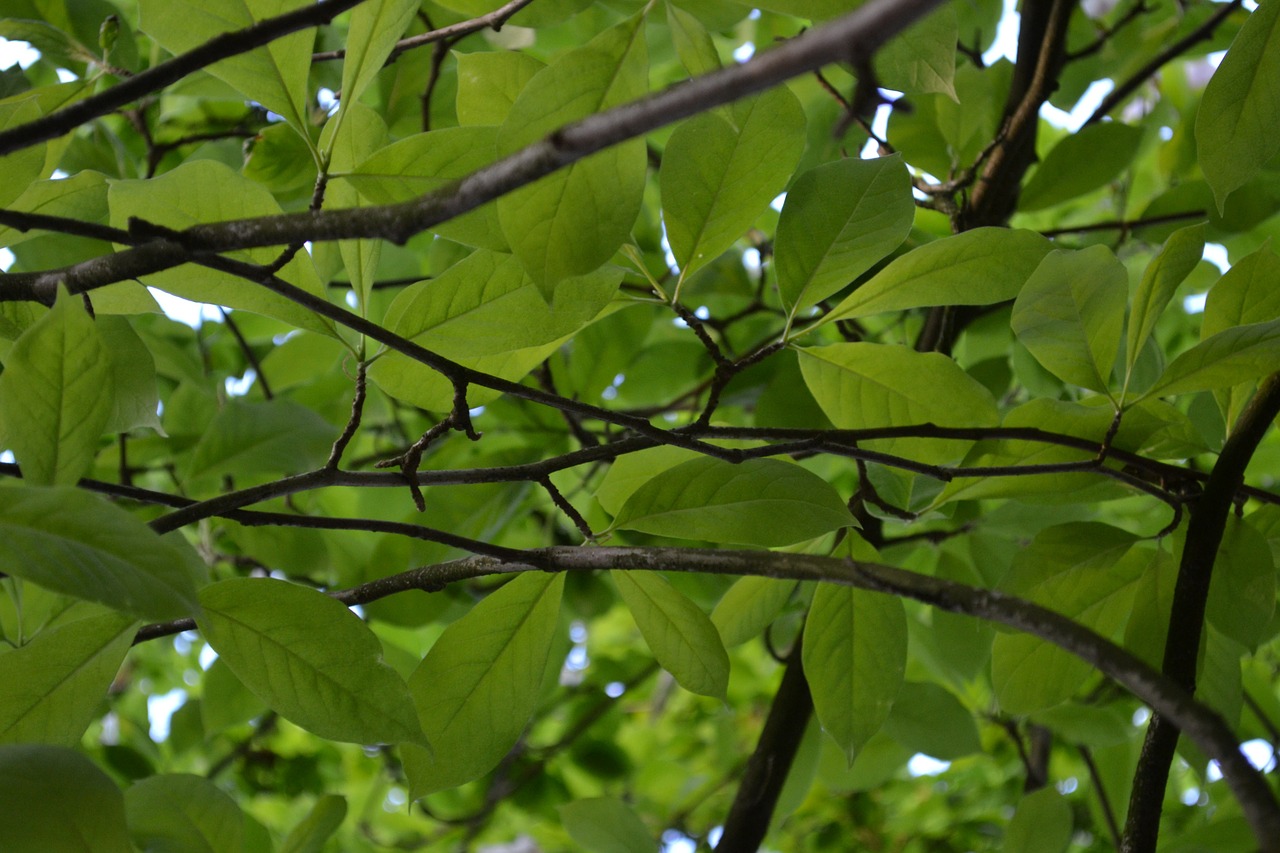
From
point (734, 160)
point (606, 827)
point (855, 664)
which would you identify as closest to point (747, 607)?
point (855, 664)

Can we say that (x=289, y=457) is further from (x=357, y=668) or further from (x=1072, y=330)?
(x=1072, y=330)

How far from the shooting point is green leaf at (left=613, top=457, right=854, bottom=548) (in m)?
0.51

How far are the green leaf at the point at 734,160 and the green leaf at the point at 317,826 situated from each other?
16.6 inches

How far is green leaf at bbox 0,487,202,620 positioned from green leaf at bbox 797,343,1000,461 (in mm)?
371

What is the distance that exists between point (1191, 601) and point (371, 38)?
52cm

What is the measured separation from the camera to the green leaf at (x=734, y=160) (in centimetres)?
52

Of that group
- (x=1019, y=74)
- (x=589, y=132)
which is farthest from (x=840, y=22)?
(x=1019, y=74)

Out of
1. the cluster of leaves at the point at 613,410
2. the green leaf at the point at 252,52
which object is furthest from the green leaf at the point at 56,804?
the green leaf at the point at 252,52

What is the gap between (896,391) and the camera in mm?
577

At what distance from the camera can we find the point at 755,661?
2.16 meters

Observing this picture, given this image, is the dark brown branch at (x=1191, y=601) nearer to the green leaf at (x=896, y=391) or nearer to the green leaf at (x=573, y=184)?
the green leaf at (x=896, y=391)

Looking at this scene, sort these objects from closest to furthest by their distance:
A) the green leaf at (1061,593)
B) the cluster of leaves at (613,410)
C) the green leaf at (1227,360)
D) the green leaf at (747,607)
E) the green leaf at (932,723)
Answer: the cluster of leaves at (613,410), the green leaf at (1227,360), the green leaf at (1061,593), the green leaf at (747,607), the green leaf at (932,723)

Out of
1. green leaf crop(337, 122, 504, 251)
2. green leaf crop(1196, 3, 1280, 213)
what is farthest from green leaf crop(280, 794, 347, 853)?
green leaf crop(1196, 3, 1280, 213)

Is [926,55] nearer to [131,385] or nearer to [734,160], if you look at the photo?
[734,160]
